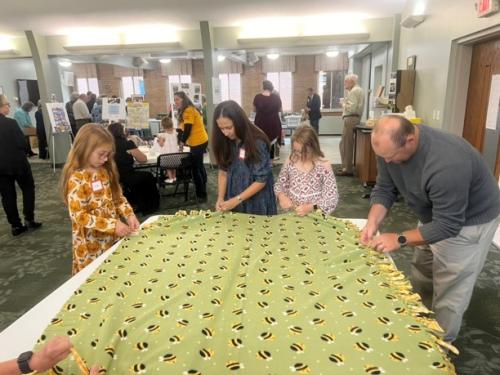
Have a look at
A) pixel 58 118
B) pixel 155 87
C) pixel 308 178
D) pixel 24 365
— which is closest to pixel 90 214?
pixel 24 365

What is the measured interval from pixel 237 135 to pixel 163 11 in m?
4.01

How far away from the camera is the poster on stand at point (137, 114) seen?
19.6 feet

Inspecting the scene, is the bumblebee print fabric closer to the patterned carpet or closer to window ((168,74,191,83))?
the patterned carpet

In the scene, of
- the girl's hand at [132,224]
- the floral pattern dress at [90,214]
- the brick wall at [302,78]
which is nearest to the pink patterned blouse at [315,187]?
the girl's hand at [132,224]

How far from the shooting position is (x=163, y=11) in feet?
17.6

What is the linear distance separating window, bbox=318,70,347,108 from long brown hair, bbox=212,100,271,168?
1017cm

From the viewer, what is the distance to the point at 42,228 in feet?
13.3

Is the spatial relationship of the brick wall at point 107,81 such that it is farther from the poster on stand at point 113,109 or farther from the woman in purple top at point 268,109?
the woman in purple top at point 268,109

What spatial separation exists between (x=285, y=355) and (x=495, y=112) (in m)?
3.34

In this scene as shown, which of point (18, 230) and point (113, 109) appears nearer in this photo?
point (18, 230)

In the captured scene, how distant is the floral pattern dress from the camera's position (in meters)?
1.87

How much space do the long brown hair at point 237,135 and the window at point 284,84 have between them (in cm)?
1011

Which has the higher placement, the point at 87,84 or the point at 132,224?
the point at 87,84

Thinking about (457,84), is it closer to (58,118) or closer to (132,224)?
(132,224)
